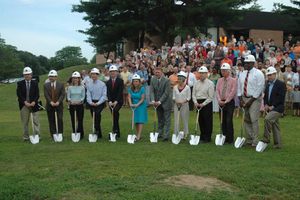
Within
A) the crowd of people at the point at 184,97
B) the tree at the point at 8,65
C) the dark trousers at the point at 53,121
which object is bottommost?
the dark trousers at the point at 53,121

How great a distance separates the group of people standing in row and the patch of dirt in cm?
334

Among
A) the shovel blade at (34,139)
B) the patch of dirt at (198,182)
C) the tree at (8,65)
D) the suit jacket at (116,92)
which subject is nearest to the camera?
the patch of dirt at (198,182)

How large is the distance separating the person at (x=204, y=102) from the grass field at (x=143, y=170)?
2.86 feet

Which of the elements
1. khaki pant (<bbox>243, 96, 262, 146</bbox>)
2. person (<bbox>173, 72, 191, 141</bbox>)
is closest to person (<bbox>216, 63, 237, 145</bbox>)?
khaki pant (<bbox>243, 96, 262, 146</bbox>)

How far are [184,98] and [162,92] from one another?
2.50ft

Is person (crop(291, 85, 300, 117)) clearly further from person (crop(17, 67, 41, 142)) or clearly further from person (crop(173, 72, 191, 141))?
person (crop(17, 67, 41, 142))

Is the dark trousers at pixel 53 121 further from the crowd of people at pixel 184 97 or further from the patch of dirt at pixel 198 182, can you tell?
the patch of dirt at pixel 198 182

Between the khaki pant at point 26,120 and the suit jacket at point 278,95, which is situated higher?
the suit jacket at point 278,95

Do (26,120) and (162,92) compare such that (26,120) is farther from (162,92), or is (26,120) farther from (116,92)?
(162,92)

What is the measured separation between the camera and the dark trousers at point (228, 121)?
394 inches

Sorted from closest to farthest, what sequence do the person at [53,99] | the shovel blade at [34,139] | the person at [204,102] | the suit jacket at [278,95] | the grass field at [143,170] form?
the grass field at [143,170] → the suit jacket at [278,95] → the person at [204,102] → the shovel blade at [34,139] → the person at [53,99]

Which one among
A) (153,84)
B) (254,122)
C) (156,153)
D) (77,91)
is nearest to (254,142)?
(254,122)

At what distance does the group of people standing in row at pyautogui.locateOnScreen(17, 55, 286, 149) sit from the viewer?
30.7ft

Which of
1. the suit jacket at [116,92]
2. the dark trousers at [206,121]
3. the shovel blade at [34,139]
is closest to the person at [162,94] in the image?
the dark trousers at [206,121]
